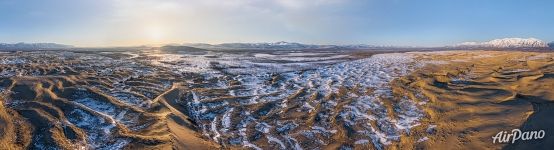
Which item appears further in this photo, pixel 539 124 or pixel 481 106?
pixel 481 106

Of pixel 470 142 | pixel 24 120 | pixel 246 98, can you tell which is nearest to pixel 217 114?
pixel 246 98

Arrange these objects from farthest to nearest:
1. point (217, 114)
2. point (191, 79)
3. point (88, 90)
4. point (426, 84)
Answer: point (191, 79), point (426, 84), point (88, 90), point (217, 114)

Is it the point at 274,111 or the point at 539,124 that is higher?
the point at 539,124

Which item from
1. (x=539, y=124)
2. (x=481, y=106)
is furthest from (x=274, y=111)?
(x=539, y=124)

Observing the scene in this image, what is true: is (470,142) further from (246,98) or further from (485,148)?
(246,98)

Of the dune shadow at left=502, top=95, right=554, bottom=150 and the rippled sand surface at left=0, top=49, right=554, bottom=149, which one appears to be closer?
the dune shadow at left=502, top=95, right=554, bottom=150

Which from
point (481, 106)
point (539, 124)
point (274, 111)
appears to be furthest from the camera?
point (274, 111)

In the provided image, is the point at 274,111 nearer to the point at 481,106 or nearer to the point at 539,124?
the point at 481,106

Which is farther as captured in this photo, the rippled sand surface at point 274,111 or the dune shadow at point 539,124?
the rippled sand surface at point 274,111
